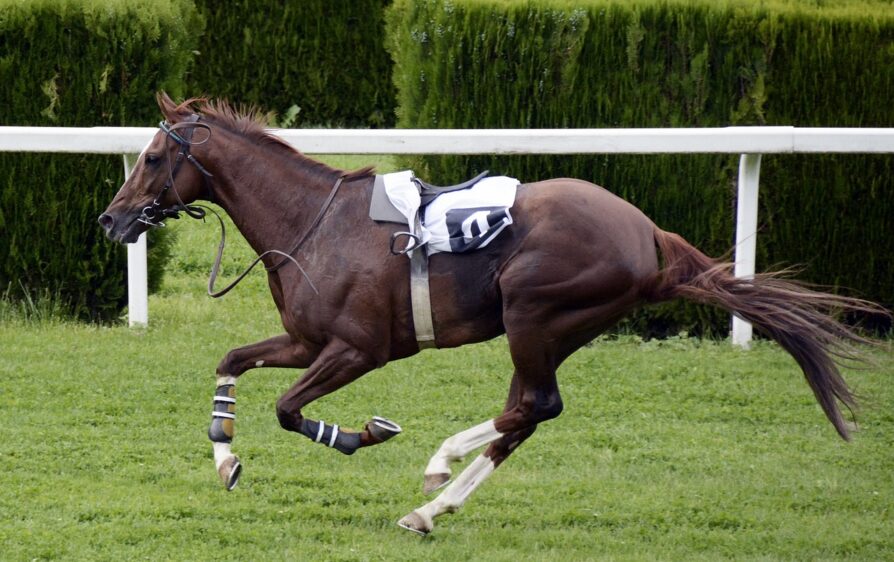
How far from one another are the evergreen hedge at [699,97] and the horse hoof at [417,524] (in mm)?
3411

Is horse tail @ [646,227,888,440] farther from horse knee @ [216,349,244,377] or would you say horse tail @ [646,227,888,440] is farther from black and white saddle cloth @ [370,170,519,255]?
horse knee @ [216,349,244,377]

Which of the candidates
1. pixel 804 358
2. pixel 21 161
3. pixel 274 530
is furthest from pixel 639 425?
pixel 21 161

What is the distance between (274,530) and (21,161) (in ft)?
12.8

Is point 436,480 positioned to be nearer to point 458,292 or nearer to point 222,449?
point 458,292

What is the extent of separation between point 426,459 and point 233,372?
4.28 ft

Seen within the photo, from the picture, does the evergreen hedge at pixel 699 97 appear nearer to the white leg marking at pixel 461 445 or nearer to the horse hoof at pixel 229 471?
the white leg marking at pixel 461 445

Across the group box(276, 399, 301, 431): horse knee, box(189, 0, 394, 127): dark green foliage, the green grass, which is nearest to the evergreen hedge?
the green grass

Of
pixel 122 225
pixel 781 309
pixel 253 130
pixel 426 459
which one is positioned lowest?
pixel 426 459

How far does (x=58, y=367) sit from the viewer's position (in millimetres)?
7668

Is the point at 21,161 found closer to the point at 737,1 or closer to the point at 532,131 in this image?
the point at 532,131

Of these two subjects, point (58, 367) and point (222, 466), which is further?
point (58, 367)

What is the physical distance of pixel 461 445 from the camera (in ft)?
18.2

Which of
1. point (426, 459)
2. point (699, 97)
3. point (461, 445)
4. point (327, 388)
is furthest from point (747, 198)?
point (327, 388)

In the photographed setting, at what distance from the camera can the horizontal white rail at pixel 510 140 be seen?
7.92m
